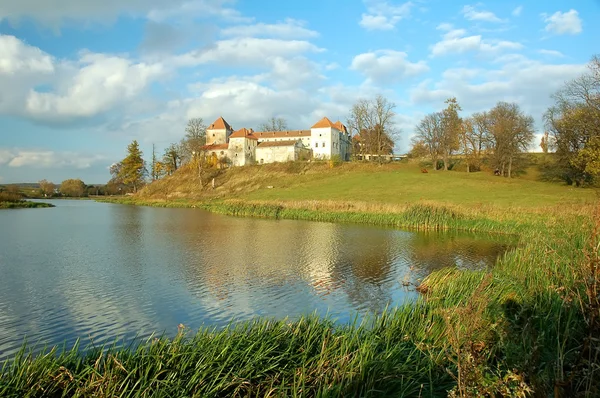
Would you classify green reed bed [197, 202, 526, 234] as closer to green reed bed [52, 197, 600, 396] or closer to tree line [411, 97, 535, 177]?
green reed bed [52, 197, 600, 396]

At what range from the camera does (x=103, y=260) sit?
16625mm

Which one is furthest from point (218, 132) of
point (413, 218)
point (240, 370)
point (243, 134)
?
point (240, 370)

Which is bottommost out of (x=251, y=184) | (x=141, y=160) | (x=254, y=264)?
(x=254, y=264)

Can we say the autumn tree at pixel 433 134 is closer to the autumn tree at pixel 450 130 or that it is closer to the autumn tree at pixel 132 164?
the autumn tree at pixel 450 130

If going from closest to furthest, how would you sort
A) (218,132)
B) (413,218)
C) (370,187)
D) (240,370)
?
1. (240,370)
2. (413,218)
3. (370,187)
4. (218,132)

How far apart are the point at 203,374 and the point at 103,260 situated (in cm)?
1364

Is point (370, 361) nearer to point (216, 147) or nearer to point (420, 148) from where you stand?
point (420, 148)

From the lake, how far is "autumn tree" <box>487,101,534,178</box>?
1587 inches

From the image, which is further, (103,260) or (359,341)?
(103,260)

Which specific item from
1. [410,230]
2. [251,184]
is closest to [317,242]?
[410,230]

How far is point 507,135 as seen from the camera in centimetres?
5841

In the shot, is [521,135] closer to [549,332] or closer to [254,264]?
[254,264]

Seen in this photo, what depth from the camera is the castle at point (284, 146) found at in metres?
88.1

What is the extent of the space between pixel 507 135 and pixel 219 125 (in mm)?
68635
